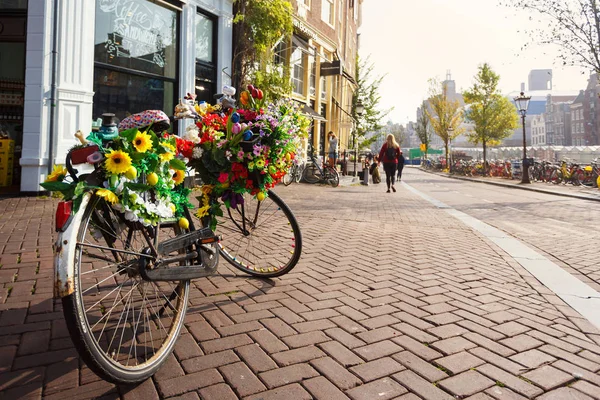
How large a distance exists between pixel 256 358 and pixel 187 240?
814mm

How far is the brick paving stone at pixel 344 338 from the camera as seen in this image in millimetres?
2428

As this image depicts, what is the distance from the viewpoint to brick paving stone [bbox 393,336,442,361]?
7.62 feet

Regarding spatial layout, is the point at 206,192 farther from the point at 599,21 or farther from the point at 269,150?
the point at 599,21

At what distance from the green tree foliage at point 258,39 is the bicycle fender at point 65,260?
10598 mm

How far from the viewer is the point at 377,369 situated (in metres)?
2.15

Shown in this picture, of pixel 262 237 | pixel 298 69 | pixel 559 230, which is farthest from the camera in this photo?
pixel 298 69

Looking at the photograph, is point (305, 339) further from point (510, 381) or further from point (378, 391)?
point (510, 381)

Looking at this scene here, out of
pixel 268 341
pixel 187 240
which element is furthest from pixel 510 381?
pixel 187 240

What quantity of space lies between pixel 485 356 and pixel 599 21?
20384 mm

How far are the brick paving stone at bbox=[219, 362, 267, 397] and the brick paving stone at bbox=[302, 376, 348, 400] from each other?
0.21 metres

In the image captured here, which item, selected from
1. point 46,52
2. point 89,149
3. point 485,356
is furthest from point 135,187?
point 46,52

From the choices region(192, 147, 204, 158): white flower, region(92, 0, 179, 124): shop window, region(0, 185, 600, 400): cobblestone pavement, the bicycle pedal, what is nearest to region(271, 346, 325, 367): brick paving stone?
region(0, 185, 600, 400): cobblestone pavement

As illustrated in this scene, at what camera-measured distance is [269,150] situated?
3098 millimetres

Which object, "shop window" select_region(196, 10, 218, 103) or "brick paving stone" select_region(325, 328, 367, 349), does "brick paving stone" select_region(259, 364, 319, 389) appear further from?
"shop window" select_region(196, 10, 218, 103)
